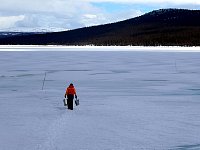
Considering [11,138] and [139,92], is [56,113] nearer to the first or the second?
[11,138]

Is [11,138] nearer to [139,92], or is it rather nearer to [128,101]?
[128,101]

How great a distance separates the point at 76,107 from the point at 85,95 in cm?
304

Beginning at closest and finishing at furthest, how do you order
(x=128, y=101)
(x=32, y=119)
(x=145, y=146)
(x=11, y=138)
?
(x=145, y=146) < (x=11, y=138) < (x=32, y=119) < (x=128, y=101)

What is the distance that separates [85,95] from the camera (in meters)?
15.5

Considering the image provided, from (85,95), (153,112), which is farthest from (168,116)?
(85,95)

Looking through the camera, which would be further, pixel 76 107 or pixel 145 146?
pixel 76 107

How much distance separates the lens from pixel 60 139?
805cm

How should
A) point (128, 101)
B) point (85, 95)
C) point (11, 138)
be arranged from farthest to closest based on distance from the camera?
1. point (85, 95)
2. point (128, 101)
3. point (11, 138)

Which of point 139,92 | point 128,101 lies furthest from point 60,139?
point 139,92

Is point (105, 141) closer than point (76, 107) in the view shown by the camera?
Yes

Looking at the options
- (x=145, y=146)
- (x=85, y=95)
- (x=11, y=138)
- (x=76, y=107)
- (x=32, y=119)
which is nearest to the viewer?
(x=145, y=146)

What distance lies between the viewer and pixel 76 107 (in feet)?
40.8

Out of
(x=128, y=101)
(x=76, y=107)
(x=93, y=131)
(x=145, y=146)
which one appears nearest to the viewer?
(x=145, y=146)

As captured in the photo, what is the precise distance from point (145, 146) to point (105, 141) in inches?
32.2
